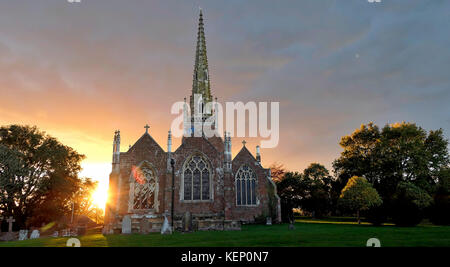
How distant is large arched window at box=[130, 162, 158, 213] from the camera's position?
1033 inches

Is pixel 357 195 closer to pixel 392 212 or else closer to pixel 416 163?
pixel 392 212

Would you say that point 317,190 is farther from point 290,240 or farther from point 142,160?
point 290,240

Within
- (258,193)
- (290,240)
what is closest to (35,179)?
(258,193)

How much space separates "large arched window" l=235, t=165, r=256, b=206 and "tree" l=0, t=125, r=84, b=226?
20.7 meters

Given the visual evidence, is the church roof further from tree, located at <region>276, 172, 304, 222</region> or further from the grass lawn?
the grass lawn

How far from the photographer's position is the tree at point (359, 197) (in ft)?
91.0

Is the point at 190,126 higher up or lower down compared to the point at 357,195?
higher up

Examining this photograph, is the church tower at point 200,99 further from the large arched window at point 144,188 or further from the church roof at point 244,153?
the large arched window at point 144,188

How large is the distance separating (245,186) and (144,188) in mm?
12107

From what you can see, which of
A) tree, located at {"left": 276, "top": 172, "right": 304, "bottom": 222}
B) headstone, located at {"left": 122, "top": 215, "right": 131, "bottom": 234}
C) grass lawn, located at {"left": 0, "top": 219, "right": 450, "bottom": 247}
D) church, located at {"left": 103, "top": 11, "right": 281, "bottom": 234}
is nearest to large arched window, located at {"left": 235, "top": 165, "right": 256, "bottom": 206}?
church, located at {"left": 103, "top": 11, "right": 281, "bottom": 234}

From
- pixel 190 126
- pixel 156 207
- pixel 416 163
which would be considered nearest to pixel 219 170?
pixel 156 207

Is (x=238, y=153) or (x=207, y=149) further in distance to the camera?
(x=238, y=153)
